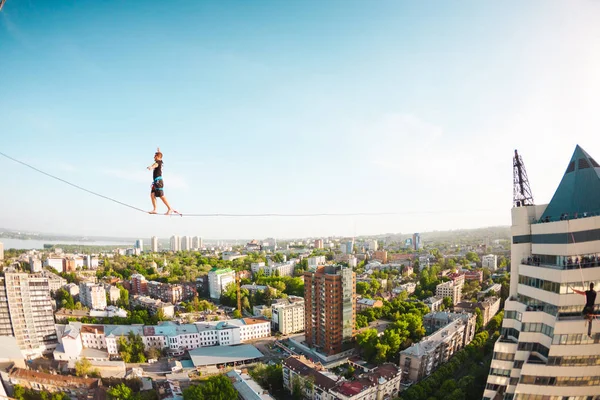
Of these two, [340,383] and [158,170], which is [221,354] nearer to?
[340,383]

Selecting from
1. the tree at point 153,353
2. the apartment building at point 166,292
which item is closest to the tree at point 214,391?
the tree at point 153,353

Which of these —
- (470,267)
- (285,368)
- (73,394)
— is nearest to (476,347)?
(285,368)

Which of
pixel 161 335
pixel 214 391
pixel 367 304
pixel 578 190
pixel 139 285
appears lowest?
pixel 367 304

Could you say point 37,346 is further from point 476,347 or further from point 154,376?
point 476,347

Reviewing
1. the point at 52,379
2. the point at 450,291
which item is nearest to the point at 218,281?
the point at 52,379

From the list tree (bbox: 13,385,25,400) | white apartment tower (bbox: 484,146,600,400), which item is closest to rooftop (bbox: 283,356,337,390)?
white apartment tower (bbox: 484,146,600,400)
